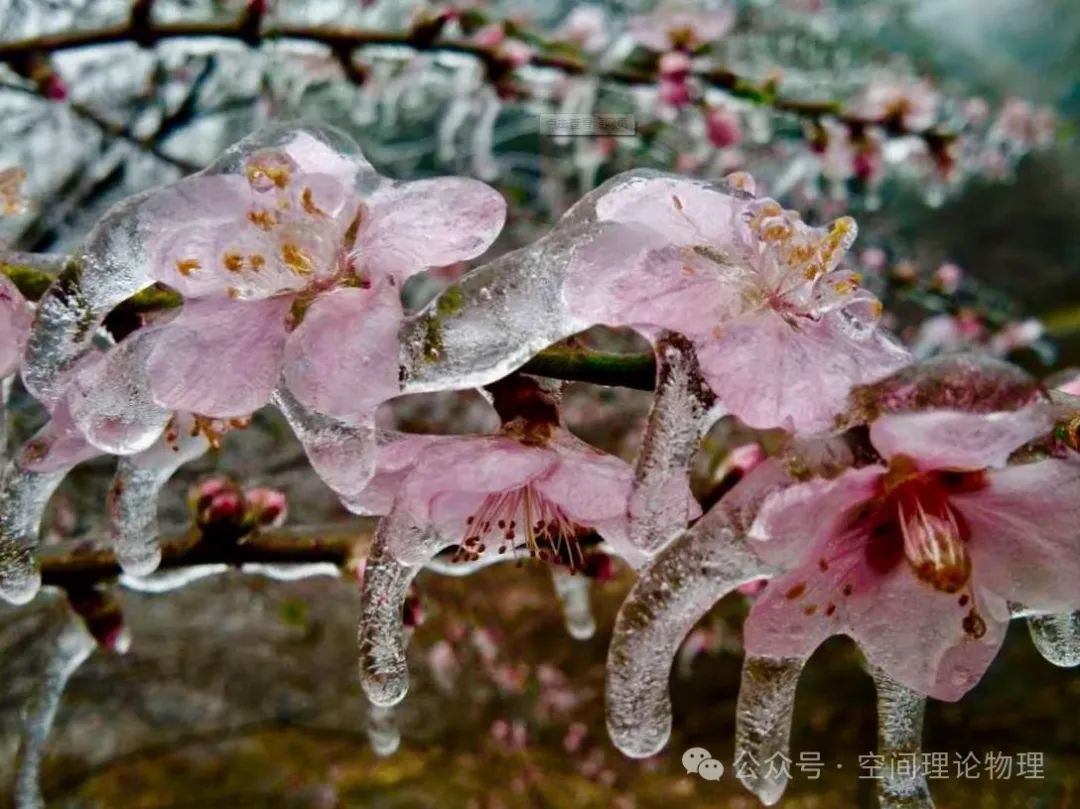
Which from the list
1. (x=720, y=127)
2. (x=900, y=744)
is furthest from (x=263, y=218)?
(x=720, y=127)

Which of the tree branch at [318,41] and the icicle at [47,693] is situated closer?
the icicle at [47,693]

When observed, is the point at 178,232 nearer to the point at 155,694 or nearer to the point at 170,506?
the point at 170,506

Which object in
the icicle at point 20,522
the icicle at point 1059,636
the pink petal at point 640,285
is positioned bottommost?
the icicle at point 20,522

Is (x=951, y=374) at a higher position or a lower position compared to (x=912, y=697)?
higher

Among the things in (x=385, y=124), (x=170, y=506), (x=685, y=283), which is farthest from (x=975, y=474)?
A: (x=385, y=124)

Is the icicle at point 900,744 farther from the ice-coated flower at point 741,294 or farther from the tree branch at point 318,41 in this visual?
the tree branch at point 318,41

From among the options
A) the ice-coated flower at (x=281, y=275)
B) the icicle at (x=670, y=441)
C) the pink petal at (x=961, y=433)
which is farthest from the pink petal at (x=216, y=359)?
the pink petal at (x=961, y=433)
